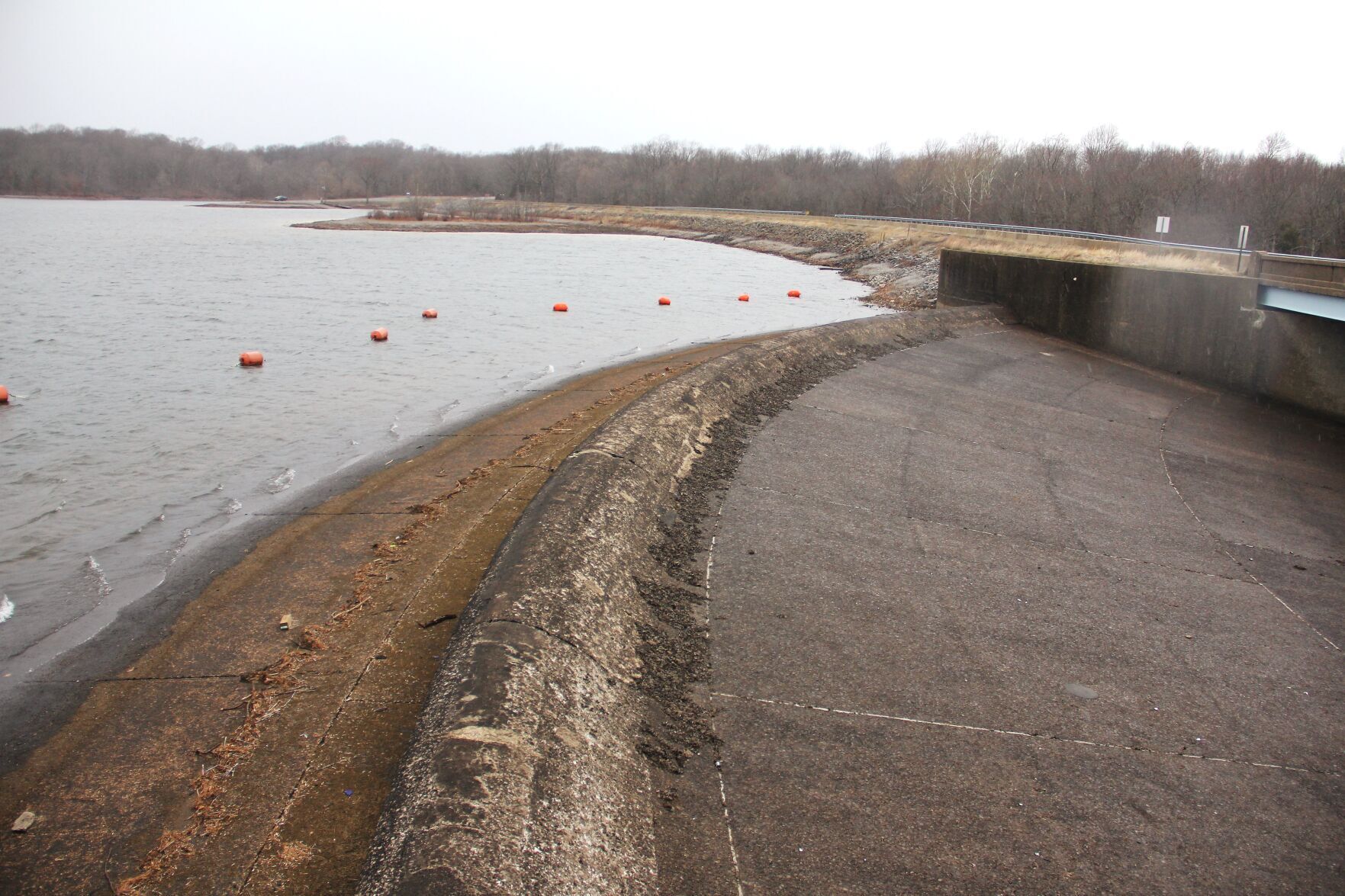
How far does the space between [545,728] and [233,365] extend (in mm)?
20009

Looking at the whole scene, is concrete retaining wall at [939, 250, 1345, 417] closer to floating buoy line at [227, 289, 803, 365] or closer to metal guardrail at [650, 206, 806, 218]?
floating buoy line at [227, 289, 803, 365]

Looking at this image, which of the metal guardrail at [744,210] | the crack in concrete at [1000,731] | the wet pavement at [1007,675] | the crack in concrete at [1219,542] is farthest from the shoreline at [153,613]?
the metal guardrail at [744,210]

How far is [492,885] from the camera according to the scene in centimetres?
385

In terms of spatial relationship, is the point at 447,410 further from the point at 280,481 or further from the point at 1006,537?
the point at 1006,537

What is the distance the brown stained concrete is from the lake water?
1.45 metres

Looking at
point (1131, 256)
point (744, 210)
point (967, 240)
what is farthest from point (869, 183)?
point (1131, 256)

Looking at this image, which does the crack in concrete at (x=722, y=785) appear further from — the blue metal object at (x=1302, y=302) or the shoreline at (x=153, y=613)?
the blue metal object at (x=1302, y=302)

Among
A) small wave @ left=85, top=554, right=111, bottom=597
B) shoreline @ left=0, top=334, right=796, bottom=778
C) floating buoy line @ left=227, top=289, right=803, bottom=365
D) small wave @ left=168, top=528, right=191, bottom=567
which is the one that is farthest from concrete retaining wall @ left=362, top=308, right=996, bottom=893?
floating buoy line @ left=227, top=289, right=803, bottom=365

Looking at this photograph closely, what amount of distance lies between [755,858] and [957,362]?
16.9 m

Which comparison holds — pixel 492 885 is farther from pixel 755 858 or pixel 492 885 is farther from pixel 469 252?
pixel 469 252

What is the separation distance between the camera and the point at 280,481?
12.8 meters

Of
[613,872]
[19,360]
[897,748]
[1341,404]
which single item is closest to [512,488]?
[897,748]

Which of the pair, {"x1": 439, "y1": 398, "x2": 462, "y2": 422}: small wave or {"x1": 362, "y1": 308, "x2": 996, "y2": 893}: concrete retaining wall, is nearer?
{"x1": 362, "y1": 308, "x2": 996, "y2": 893}: concrete retaining wall

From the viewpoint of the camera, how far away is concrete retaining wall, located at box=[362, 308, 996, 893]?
407 cm
